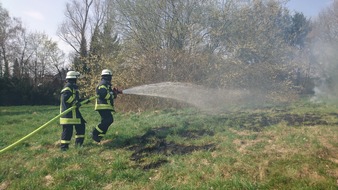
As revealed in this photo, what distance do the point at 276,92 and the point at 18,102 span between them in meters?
25.2

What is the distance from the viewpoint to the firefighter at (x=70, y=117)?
732 centimetres

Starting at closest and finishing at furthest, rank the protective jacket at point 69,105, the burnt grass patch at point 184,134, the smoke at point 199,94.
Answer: the burnt grass patch at point 184,134 → the protective jacket at point 69,105 → the smoke at point 199,94

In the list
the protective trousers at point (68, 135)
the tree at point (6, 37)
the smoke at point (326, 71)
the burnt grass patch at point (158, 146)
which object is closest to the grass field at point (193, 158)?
the burnt grass patch at point (158, 146)

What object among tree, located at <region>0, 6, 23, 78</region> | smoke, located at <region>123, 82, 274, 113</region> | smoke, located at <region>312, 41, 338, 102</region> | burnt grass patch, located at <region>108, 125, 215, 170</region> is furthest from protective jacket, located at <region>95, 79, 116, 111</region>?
tree, located at <region>0, 6, 23, 78</region>

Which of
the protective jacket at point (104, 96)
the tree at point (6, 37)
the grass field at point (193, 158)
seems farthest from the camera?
the tree at point (6, 37)

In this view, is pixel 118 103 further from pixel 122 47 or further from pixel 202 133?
pixel 202 133

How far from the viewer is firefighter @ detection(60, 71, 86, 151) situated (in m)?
7.32

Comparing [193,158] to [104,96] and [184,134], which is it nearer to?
[184,134]

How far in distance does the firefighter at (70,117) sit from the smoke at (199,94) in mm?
5755

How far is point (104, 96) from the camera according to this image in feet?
24.9

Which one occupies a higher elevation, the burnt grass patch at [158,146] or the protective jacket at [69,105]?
the protective jacket at [69,105]

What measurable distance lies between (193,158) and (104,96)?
3.13 metres

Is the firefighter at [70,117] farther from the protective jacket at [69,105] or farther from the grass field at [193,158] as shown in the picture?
the grass field at [193,158]

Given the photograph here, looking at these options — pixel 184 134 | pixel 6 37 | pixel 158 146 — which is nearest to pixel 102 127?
pixel 158 146
